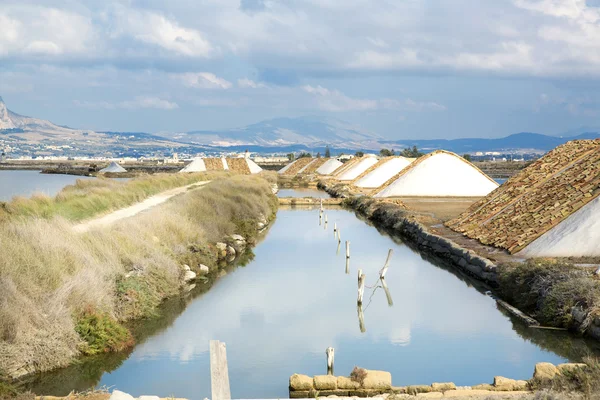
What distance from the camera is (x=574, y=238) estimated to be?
12.6m

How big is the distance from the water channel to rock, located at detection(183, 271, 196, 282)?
23cm

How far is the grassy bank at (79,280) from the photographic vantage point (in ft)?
24.3

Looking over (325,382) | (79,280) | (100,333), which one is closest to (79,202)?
(79,280)

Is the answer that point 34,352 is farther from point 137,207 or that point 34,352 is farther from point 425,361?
point 137,207

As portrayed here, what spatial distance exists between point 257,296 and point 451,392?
251 inches

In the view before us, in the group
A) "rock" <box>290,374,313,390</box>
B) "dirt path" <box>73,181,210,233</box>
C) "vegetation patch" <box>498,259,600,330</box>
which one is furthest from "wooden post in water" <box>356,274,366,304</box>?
"dirt path" <box>73,181,210,233</box>

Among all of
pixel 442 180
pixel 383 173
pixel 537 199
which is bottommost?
pixel 383 173

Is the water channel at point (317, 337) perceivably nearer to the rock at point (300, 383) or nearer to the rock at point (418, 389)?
the rock at point (300, 383)

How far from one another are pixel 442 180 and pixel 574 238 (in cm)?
1879

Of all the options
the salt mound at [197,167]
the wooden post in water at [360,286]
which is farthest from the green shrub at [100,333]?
the salt mound at [197,167]

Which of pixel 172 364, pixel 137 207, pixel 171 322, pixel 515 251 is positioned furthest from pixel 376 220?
pixel 172 364

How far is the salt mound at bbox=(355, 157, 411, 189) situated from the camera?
4259 cm

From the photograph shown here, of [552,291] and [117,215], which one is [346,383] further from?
[117,215]

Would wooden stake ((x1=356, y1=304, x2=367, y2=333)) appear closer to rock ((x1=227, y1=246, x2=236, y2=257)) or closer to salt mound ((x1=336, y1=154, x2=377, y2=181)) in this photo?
rock ((x1=227, y1=246, x2=236, y2=257))
